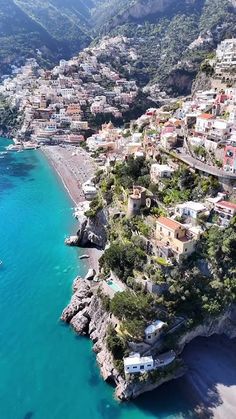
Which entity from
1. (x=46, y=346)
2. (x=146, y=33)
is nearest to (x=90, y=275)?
(x=46, y=346)

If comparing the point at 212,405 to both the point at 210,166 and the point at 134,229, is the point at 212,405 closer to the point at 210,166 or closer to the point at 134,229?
the point at 134,229

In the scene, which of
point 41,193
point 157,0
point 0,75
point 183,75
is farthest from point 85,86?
point 157,0

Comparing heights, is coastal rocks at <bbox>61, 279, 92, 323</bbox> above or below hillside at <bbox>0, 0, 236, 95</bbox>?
below

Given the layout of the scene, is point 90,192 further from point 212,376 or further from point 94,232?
point 212,376

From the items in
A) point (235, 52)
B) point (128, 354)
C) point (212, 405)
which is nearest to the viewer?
point (212, 405)

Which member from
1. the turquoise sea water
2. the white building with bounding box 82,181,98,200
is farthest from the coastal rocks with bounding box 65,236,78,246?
the white building with bounding box 82,181,98,200

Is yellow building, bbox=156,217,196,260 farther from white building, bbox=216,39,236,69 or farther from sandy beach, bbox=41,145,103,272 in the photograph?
white building, bbox=216,39,236,69
